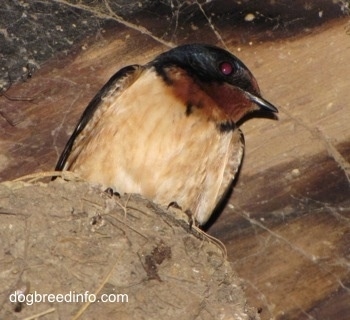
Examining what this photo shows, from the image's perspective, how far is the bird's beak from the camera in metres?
5.24

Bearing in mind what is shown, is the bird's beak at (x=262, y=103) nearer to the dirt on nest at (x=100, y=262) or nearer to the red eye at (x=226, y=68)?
the red eye at (x=226, y=68)

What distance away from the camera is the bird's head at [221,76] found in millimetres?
5254

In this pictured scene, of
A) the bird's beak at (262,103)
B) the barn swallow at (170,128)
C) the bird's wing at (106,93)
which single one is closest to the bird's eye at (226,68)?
the barn swallow at (170,128)

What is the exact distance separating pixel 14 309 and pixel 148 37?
1.44 meters

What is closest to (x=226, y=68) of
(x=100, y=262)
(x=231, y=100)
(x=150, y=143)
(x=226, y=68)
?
(x=226, y=68)

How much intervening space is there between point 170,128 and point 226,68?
39 cm

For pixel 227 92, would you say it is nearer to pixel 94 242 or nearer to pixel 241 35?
pixel 241 35

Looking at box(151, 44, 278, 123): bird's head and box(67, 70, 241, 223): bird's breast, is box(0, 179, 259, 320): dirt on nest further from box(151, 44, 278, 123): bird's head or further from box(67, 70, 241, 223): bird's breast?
box(151, 44, 278, 123): bird's head

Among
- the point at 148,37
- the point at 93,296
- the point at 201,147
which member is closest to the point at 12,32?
the point at 148,37

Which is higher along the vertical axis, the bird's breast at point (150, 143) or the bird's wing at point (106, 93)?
the bird's wing at point (106, 93)

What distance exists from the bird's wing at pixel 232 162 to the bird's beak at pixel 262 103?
15 centimetres

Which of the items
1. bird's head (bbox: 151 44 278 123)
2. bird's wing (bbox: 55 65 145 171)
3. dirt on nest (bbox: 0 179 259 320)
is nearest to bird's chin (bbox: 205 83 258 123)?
bird's head (bbox: 151 44 278 123)

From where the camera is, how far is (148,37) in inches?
209

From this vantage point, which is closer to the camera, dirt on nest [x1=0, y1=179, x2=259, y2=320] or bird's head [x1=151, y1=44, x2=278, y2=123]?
dirt on nest [x1=0, y1=179, x2=259, y2=320]
